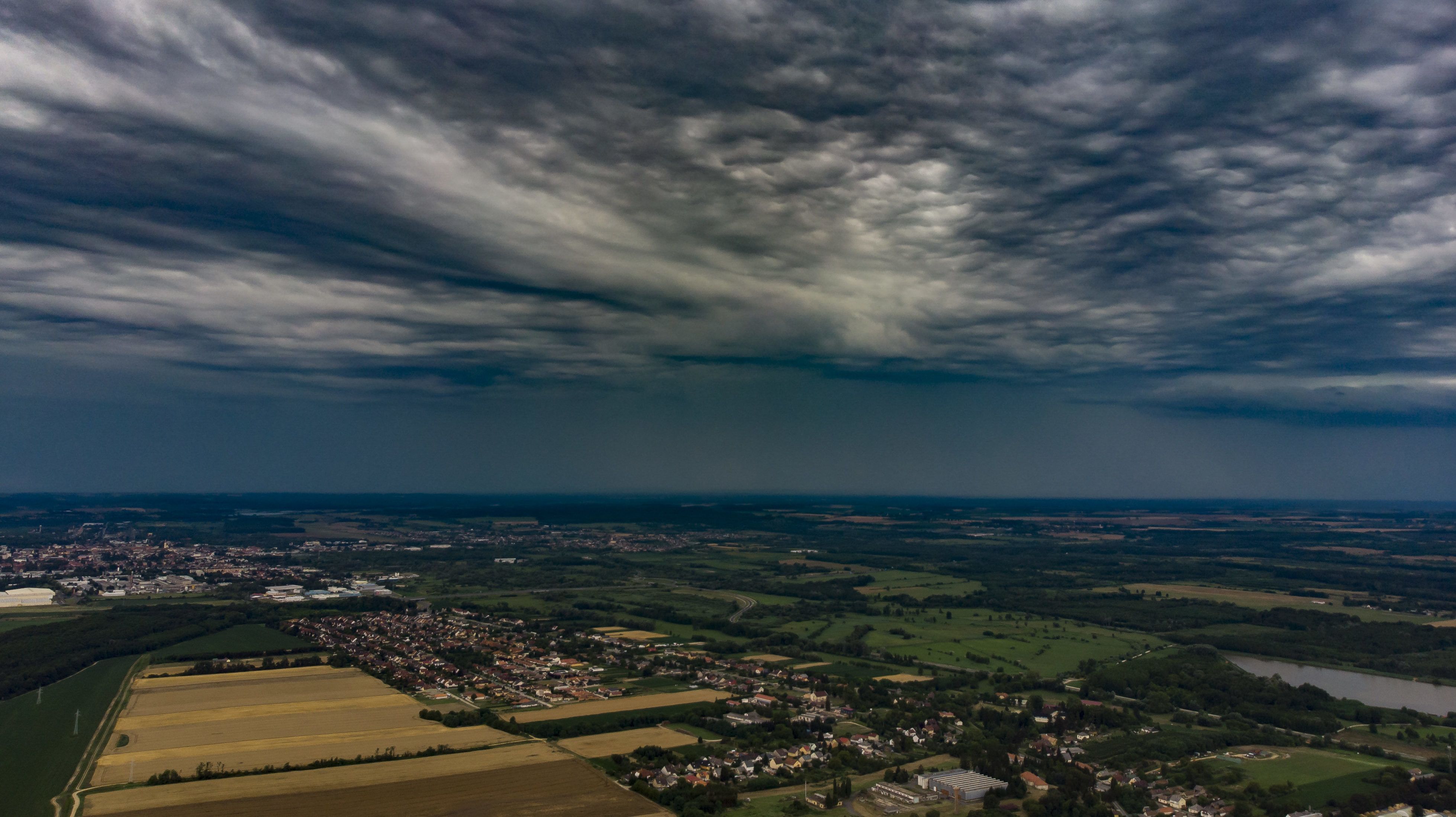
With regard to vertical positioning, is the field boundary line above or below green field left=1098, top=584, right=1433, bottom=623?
below

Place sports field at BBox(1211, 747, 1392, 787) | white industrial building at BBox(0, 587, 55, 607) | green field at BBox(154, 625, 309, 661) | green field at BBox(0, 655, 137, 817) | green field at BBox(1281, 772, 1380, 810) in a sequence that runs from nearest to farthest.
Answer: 1. green field at BBox(0, 655, 137, 817)
2. green field at BBox(1281, 772, 1380, 810)
3. sports field at BBox(1211, 747, 1392, 787)
4. green field at BBox(154, 625, 309, 661)
5. white industrial building at BBox(0, 587, 55, 607)

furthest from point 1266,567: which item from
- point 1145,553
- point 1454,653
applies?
point 1454,653

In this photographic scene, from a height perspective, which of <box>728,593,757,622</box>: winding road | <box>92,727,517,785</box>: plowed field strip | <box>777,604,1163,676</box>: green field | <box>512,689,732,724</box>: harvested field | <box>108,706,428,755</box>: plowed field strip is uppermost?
<box>92,727,517,785</box>: plowed field strip

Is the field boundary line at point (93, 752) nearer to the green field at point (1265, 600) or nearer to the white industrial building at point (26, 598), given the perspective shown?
the white industrial building at point (26, 598)

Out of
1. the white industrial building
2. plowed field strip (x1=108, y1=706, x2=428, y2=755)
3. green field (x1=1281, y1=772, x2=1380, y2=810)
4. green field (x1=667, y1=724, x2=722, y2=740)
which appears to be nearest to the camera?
green field (x1=1281, y1=772, x2=1380, y2=810)

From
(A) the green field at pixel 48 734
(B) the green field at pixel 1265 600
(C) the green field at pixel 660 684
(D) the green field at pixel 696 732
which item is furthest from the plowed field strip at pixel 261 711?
(B) the green field at pixel 1265 600

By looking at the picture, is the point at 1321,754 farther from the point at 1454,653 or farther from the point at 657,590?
the point at 657,590

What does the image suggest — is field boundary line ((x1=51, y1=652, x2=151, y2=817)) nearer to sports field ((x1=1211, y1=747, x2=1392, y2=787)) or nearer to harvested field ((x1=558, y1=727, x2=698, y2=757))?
harvested field ((x1=558, y1=727, x2=698, y2=757))

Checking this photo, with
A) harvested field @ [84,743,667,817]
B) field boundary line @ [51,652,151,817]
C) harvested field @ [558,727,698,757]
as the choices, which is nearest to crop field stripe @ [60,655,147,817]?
field boundary line @ [51,652,151,817]
